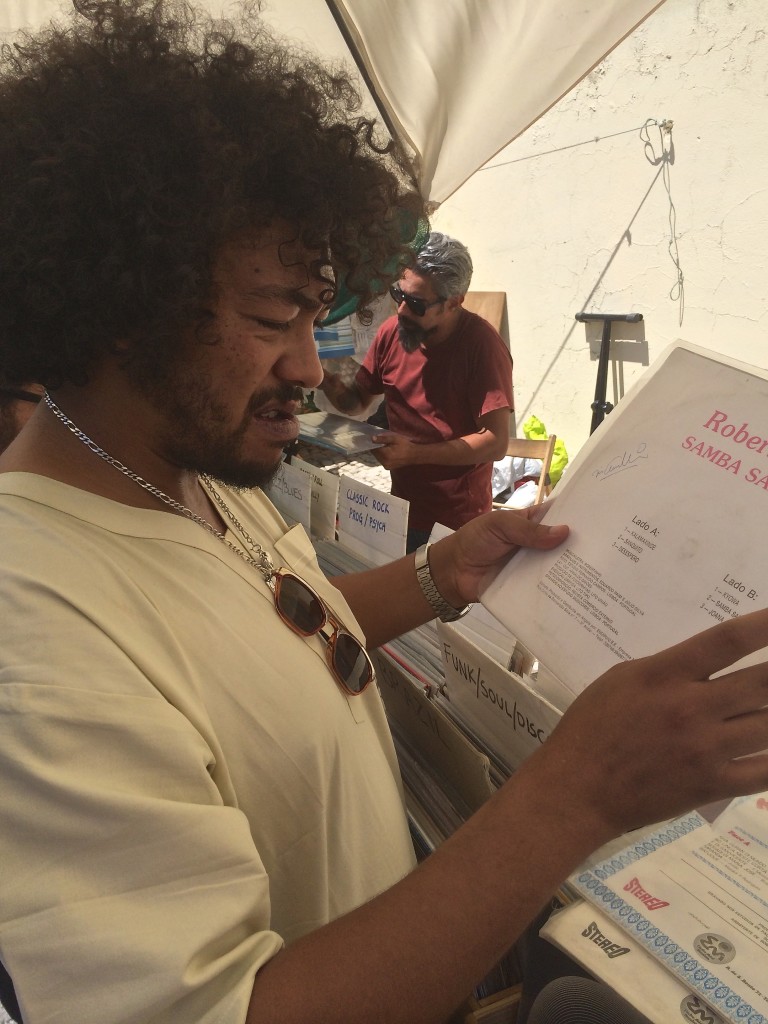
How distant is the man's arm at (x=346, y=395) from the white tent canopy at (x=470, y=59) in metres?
1.08

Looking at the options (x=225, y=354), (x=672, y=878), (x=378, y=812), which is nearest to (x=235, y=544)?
(x=225, y=354)

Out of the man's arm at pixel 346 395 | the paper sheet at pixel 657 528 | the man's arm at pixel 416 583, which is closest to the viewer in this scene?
the paper sheet at pixel 657 528

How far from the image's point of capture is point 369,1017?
47 cm

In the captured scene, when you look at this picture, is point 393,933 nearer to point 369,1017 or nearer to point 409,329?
point 369,1017

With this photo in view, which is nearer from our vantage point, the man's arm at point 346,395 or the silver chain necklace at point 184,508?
the silver chain necklace at point 184,508

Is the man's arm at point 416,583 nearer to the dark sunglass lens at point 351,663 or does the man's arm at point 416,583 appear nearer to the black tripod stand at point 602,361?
the dark sunglass lens at point 351,663

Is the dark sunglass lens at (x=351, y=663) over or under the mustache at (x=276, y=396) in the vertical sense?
under

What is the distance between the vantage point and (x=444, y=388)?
7.33 feet

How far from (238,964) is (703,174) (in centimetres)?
396

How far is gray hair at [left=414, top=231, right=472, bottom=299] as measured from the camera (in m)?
2.13

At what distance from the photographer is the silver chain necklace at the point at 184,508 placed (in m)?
0.69

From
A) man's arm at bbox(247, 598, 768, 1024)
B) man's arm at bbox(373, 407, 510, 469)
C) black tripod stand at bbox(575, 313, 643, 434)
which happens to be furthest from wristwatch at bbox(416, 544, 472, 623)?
black tripod stand at bbox(575, 313, 643, 434)

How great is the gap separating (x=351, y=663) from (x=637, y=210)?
3781 mm

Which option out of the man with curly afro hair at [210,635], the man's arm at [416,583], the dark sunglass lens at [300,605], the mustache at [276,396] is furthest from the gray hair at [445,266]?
the dark sunglass lens at [300,605]
